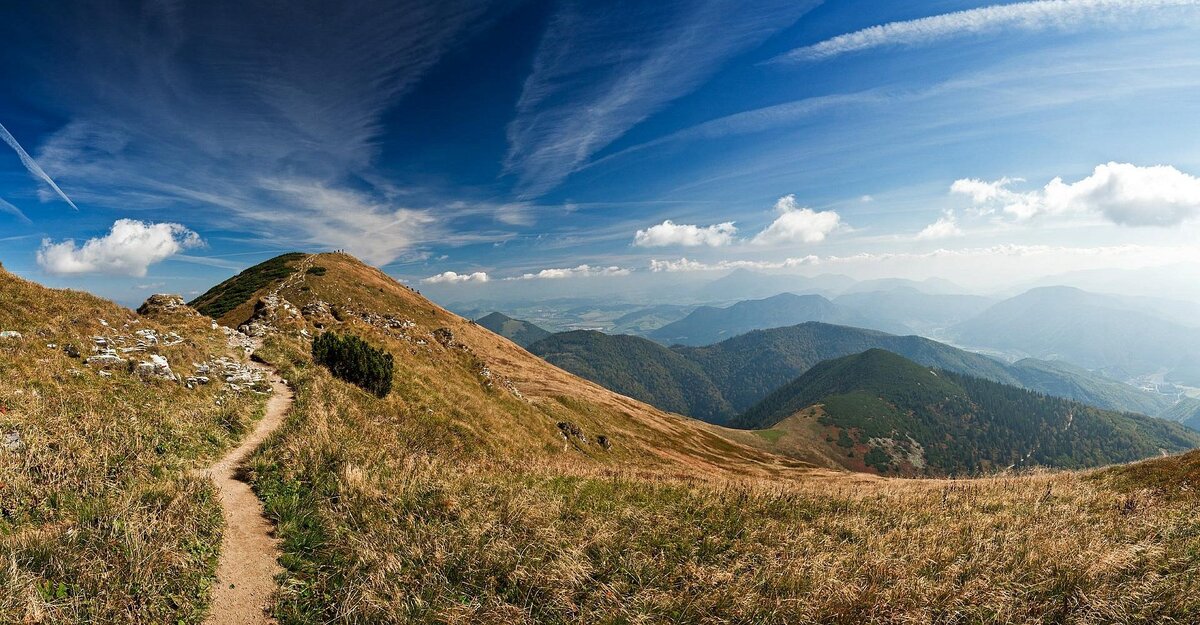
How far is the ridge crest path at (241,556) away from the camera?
682 cm

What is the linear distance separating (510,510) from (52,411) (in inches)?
500

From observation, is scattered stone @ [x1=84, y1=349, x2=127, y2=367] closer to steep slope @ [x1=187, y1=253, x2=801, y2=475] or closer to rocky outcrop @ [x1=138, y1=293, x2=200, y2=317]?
steep slope @ [x1=187, y1=253, x2=801, y2=475]

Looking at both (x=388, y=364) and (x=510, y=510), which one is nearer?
(x=510, y=510)

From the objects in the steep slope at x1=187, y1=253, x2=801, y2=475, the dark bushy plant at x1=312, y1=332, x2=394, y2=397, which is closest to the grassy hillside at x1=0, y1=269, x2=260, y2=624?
the dark bushy plant at x1=312, y1=332, x2=394, y2=397

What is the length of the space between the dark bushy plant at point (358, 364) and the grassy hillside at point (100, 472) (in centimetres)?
610

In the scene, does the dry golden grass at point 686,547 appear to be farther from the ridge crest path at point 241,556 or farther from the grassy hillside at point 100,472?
the grassy hillside at point 100,472

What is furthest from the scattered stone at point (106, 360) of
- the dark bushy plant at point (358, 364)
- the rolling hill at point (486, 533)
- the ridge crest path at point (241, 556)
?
the dark bushy plant at point (358, 364)

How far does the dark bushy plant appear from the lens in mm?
24453

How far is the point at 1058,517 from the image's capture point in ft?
35.5

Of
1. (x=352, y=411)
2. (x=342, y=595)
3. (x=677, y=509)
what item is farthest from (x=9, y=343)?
(x=677, y=509)

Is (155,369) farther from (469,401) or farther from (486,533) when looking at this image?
(469,401)

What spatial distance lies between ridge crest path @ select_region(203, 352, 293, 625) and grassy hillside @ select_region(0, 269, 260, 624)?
274 millimetres

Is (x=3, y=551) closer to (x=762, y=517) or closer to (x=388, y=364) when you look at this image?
(x=762, y=517)

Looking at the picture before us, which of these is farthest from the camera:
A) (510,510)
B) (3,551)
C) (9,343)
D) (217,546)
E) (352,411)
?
(352,411)
